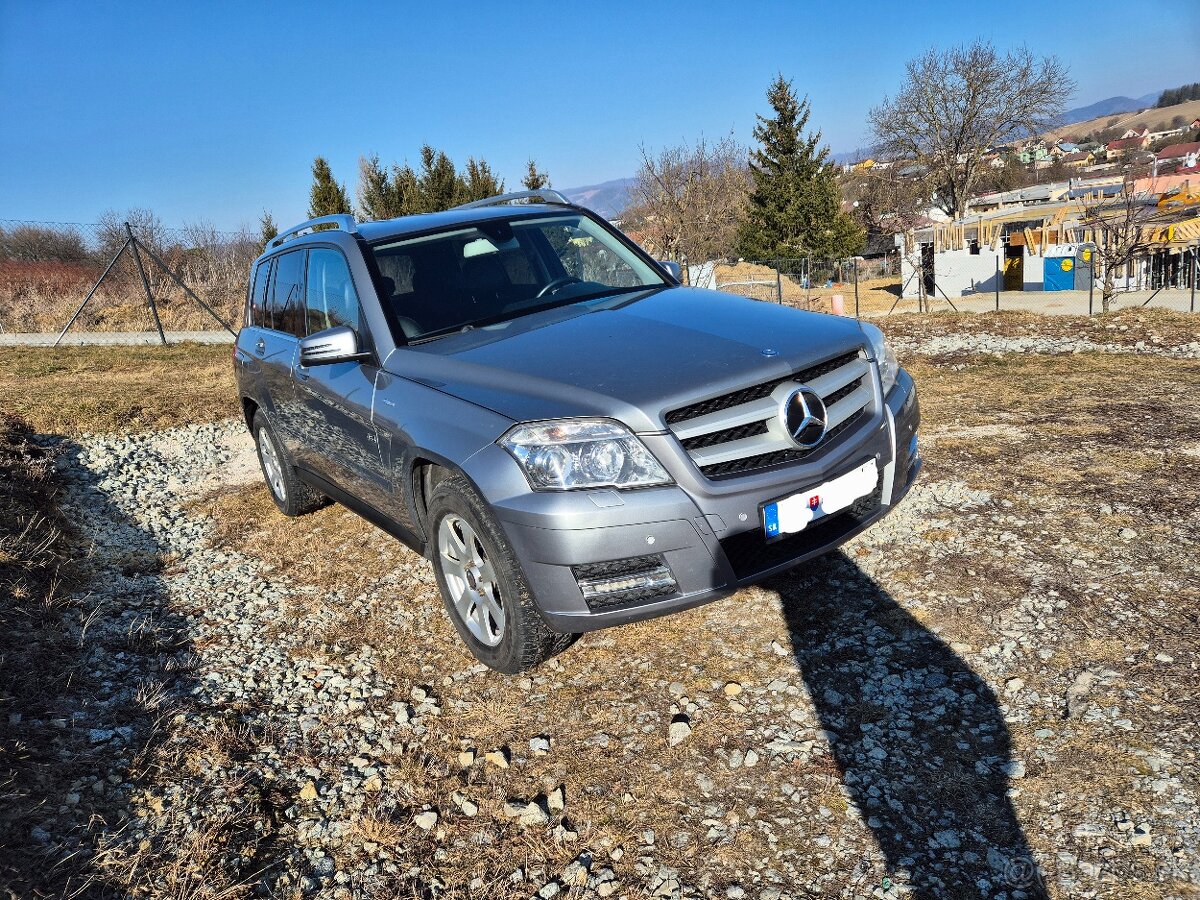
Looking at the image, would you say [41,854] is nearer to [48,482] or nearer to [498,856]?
[498,856]

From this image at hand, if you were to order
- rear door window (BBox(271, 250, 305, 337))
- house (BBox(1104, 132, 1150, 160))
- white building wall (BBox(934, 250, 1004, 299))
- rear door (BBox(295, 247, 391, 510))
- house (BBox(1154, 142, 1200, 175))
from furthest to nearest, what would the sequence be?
house (BBox(1104, 132, 1150, 160)) → house (BBox(1154, 142, 1200, 175)) → white building wall (BBox(934, 250, 1004, 299)) → rear door window (BBox(271, 250, 305, 337)) → rear door (BBox(295, 247, 391, 510))

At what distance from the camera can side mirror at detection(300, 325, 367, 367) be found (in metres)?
3.81

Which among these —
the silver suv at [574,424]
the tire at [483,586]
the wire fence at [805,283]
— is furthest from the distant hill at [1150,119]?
the tire at [483,586]

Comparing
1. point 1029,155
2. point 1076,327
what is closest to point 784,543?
point 1076,327

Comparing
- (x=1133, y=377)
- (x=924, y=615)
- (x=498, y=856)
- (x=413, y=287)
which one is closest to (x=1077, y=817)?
(x=924, y=615)

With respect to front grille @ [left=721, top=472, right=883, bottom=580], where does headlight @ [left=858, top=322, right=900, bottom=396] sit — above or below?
above

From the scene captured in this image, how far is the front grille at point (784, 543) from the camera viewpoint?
117 inches

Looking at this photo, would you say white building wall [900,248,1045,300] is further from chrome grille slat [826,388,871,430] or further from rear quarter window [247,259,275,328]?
chrome grille slat [826,388,871,430]

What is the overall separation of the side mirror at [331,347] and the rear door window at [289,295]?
1125mm

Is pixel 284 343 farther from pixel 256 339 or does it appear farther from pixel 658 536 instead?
pixel 658 536

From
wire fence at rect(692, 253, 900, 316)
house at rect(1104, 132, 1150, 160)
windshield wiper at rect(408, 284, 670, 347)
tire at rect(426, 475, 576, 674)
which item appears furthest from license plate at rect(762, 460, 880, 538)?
house at rect(1104, 132, 1150, 160)

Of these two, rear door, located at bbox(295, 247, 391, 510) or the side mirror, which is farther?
rear door, located at bbox(295, 247, 391, 510)

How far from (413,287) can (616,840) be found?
Result: 2.67 metres

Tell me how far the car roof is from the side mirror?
0.72m
